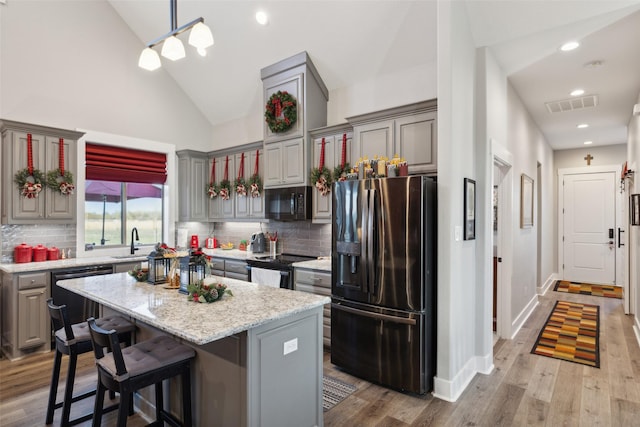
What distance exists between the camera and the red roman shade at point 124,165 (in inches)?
187

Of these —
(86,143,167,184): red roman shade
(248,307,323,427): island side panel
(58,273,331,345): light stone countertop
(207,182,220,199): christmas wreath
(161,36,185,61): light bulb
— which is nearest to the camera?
(58,273,331,345): light stone countertop

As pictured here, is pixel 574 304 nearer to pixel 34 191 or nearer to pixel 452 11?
pixel 452 11

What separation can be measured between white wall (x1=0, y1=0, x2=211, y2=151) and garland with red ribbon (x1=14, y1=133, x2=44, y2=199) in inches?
20.1

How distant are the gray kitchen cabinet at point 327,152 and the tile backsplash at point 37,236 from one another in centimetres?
309

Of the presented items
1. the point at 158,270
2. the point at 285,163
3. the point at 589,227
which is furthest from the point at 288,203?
the point at 589,227

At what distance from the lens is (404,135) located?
3406 millimetres

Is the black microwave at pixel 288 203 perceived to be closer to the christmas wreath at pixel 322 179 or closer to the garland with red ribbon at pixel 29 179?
the christmas wreath at pixel 322 179

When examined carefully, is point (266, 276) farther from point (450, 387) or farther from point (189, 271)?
point (450, 387)

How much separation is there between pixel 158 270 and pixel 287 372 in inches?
54.9

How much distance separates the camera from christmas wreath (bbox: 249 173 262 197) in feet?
16.4

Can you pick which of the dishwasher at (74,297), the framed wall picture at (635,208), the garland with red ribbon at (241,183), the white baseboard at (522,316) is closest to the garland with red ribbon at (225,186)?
the garland with red ribbon at (241,183)

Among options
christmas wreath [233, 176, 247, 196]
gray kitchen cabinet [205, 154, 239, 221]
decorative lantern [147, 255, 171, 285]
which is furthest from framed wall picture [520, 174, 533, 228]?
decorative lantern [147, 255, 171, 285]

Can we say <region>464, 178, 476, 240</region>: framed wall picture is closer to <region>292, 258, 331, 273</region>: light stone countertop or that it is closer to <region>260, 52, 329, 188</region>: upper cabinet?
<region>292, 258, 331, 273</region>: light stone countertop

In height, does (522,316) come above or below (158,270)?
below
